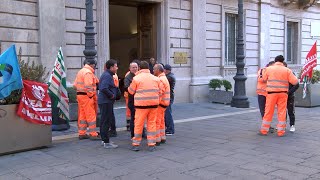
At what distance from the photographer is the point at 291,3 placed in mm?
20688

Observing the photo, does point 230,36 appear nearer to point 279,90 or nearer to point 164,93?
point 279,90

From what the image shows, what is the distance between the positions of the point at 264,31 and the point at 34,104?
1427 cm

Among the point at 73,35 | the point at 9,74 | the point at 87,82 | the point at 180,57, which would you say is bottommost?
the point at 87,82

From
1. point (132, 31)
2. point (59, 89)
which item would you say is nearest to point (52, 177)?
point (59, 89)

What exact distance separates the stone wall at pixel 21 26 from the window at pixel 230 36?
8988 mm

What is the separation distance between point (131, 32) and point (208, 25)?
16.4 ft

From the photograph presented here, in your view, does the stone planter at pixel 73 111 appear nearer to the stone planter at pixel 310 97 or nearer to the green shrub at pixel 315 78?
the stone planter at pixel 310 97

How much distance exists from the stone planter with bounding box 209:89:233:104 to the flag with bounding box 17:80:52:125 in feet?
29.3

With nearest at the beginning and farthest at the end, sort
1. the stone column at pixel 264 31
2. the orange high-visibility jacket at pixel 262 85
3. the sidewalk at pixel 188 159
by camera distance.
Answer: the sidewalk at pixel 188 159 → the orange high-visibility jacket at pixel 262 85 → the stone column at pixel 264 31

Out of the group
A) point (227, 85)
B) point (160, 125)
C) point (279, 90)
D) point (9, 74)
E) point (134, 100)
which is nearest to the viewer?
point (9, 74)

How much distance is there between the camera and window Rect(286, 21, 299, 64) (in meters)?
21.7

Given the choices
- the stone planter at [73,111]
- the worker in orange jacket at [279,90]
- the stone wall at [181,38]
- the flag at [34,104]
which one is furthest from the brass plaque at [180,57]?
the flag at [34,104]

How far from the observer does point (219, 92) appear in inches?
611

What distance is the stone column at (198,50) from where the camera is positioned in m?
15.7
